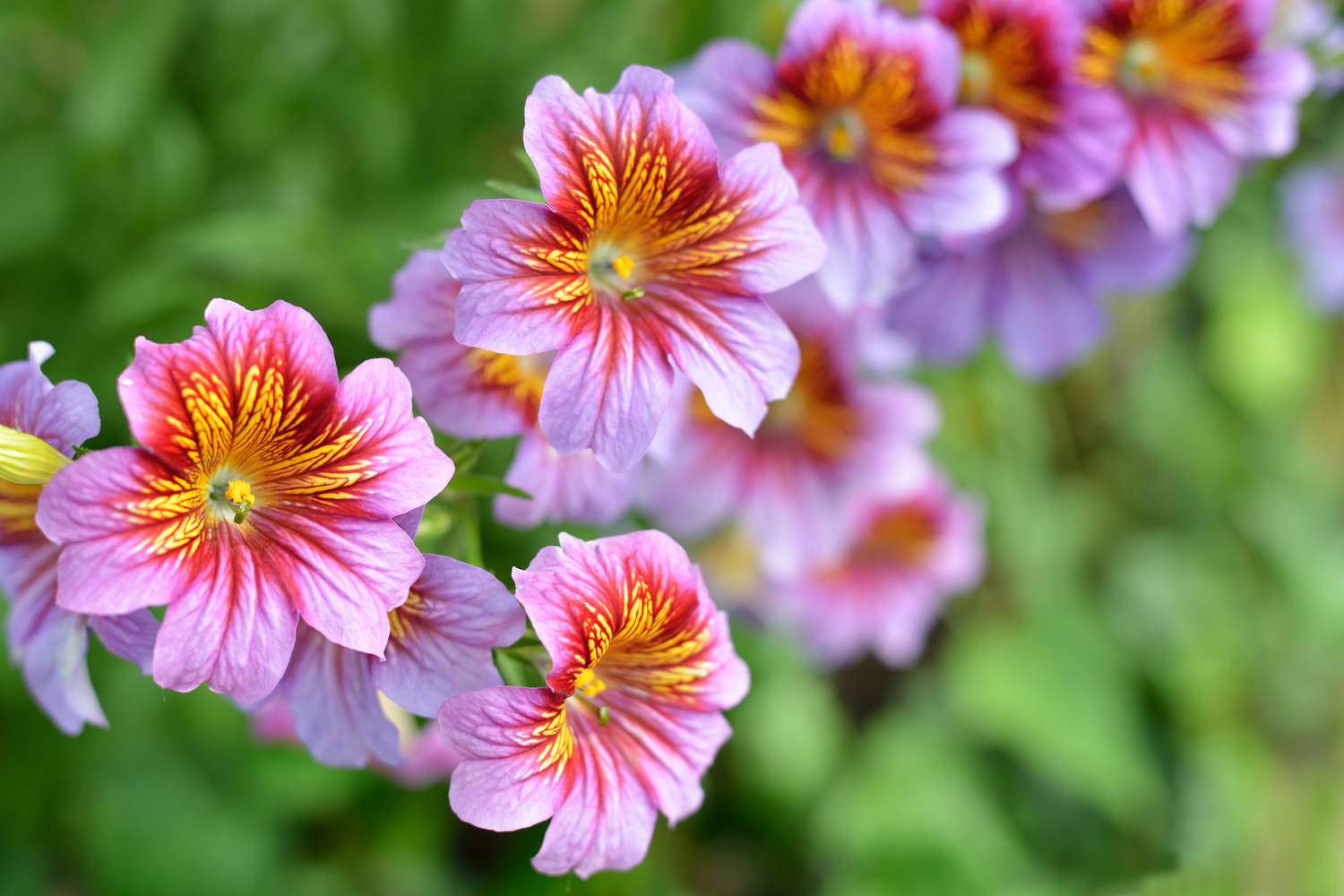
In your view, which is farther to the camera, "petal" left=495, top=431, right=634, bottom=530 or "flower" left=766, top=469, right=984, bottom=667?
"flower" left=766, top=469, right=984, bottom=667

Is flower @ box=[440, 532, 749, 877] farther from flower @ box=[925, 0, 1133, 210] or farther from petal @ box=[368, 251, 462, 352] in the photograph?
flower @ box=[925, 0, 1133, 210]

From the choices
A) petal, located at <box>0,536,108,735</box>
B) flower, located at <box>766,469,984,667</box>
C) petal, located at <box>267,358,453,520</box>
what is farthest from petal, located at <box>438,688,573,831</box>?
flower, located at <box>766,469,984,667</box>

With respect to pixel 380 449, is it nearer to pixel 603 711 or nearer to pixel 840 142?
pixel 603 711

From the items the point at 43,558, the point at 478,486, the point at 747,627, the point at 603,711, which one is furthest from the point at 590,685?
the point at 747,627

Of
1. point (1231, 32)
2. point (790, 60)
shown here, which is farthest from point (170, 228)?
point (1231, 32)

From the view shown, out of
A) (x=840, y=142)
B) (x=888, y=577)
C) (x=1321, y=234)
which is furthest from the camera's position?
(x=1321, y=234)

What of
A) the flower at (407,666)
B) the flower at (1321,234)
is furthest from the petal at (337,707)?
the flower at (1321,234)

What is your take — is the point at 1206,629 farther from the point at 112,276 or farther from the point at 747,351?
the point at 112,276

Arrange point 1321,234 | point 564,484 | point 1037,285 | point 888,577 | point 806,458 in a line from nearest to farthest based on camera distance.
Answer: point 564,484 < point 1037,285 < point 806,458 < point 888,577 < point 1321,234
